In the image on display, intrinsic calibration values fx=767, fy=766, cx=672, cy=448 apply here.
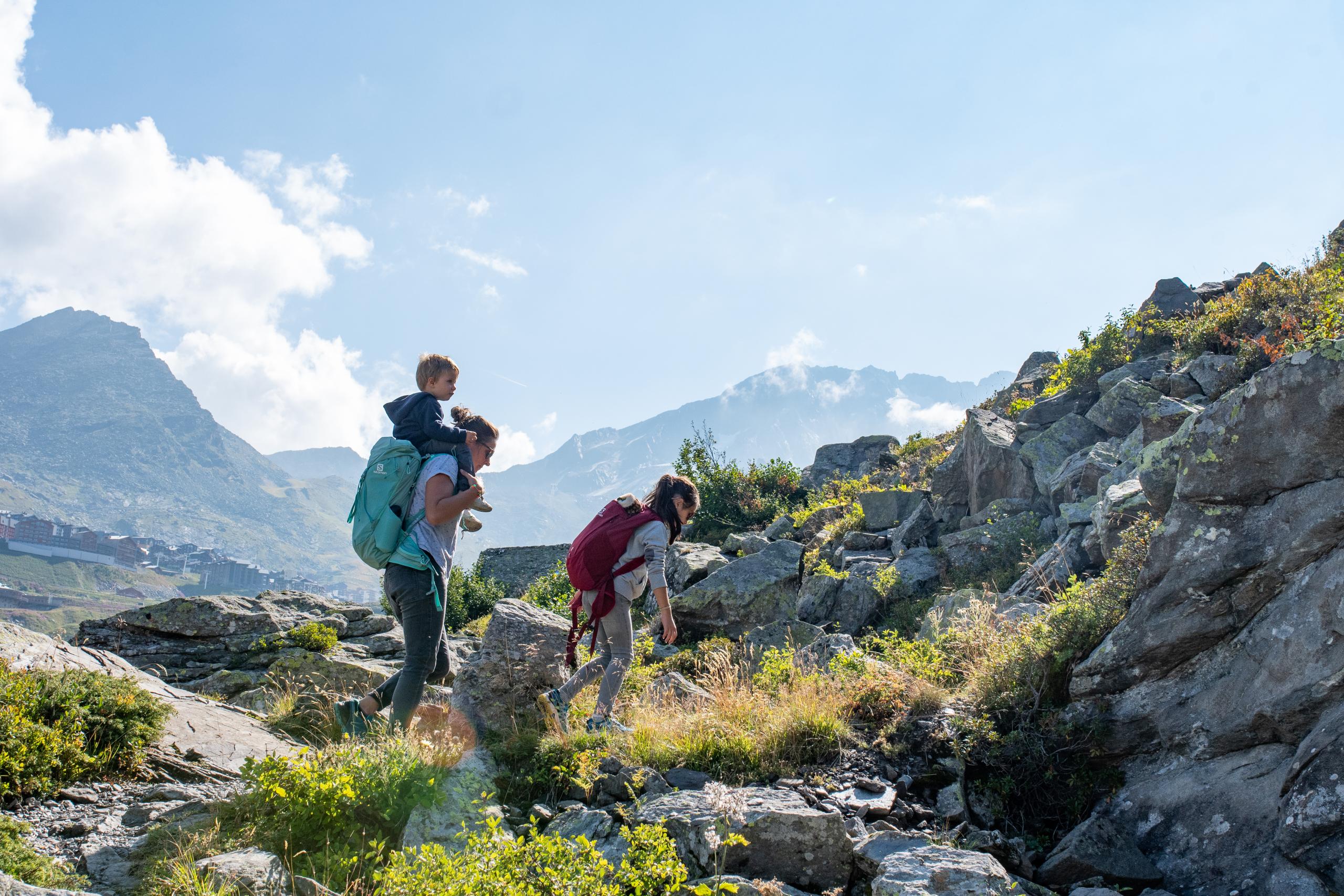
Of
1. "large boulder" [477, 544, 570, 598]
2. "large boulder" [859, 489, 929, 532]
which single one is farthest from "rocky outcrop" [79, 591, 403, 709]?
"large boulder" [477, 544, 570, 598]

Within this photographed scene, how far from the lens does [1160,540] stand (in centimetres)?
628

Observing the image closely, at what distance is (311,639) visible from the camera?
1136 centimetres

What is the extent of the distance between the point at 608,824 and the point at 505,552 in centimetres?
1915

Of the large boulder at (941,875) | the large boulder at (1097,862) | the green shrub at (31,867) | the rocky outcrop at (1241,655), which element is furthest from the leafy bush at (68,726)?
the rocky outcrop at (1241,655)

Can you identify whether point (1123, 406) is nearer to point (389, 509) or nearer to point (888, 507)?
point (888, 507)

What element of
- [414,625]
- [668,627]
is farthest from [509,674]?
[414,625]

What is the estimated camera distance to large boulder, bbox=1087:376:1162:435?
13539 millimetres

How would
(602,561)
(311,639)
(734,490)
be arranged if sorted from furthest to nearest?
(734,490) → (311,639) → (602,561)

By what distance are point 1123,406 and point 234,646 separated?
50.1 feet

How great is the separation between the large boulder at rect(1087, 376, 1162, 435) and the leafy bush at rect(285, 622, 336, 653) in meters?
13.5

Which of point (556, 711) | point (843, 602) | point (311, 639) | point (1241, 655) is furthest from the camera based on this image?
point (843, 602)

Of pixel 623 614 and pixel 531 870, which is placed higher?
pixel 623 614

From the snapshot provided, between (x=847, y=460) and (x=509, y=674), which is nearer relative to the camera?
(x=509, y=674)

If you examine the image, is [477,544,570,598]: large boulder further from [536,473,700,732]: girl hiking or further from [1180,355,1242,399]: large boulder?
[1180,355,1242,399]: large boulder
